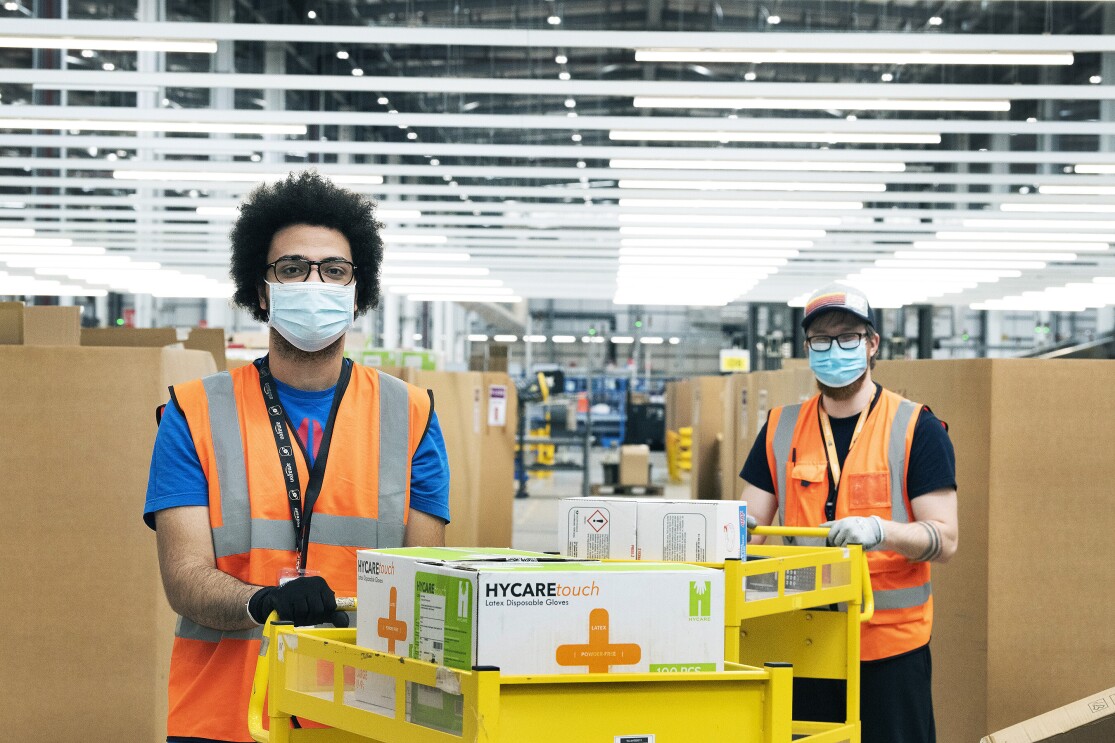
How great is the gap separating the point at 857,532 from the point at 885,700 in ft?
1.53

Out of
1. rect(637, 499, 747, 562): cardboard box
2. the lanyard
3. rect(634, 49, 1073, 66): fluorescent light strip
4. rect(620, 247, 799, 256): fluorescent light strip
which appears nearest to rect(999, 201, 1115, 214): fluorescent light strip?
rect(620, 247, 799, 256): fluorescent light strip

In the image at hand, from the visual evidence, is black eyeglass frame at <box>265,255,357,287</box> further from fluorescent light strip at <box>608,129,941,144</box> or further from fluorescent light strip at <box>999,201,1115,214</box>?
fluorescent light strip at <box>999,201,1115,214</box>

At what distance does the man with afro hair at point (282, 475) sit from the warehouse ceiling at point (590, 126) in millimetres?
5723

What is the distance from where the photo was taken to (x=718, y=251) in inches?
603

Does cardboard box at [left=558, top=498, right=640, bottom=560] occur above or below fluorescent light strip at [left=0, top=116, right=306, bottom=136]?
below

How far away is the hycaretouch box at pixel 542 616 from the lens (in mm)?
1408

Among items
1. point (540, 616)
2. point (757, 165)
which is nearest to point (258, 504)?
point (540, 616)

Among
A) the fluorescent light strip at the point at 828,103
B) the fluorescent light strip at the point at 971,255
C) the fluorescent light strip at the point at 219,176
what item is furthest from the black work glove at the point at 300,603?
the fluorescent light strip at the point at 971,255

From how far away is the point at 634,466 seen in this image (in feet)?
56.9

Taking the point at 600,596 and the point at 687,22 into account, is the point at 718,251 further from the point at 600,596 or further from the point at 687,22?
the point at 600,596

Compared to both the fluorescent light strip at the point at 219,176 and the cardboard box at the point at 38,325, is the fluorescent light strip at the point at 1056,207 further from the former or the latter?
the cardboard box at the point at 38,325

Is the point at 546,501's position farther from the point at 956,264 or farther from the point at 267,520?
the point at 267,520

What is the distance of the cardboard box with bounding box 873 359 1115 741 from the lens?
13.2ft

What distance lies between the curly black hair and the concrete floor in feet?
17.2
